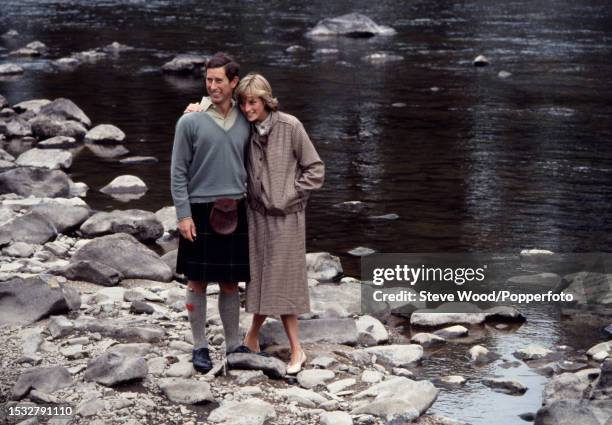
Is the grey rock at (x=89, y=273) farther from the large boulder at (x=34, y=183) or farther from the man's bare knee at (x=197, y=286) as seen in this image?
the large boulder at (x=34, y=183)

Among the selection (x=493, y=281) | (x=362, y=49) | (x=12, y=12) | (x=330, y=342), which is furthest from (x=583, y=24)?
(x=330, y=342)

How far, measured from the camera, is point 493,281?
11039 millimetres

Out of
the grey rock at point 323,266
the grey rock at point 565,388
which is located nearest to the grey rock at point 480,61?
the grey rock at point 323,266

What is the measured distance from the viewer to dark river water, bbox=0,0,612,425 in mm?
12781

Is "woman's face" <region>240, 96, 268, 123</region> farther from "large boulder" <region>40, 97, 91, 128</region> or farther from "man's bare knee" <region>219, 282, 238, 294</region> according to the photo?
"large boulder" <region>40, 97, 91, 128</region>

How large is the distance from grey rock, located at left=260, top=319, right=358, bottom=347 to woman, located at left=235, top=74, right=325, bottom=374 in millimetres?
669

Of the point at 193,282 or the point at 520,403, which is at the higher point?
the point at 193,282

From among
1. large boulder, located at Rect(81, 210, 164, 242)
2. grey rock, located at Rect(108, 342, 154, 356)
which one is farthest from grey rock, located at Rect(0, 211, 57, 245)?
grey rock, located at Rect(108, 342, 154, 356)

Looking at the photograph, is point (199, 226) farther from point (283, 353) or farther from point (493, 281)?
point (493, 281)

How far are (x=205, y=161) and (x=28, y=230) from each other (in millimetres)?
4525

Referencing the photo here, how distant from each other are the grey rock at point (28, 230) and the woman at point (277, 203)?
411 centimetres

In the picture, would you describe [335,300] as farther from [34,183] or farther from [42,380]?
[34,183]

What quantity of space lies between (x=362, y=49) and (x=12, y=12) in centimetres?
1344

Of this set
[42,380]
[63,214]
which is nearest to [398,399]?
[42,380]
